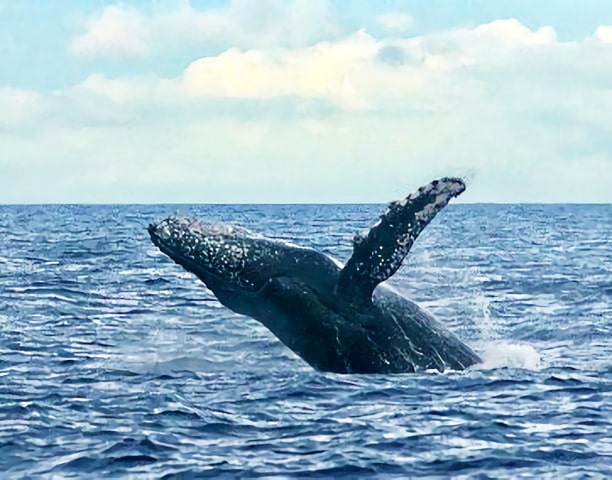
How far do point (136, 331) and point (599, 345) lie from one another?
713 cm

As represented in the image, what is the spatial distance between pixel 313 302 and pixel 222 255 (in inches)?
45.6

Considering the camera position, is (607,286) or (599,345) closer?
(599,345)

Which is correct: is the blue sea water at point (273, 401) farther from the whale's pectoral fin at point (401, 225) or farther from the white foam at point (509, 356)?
the whale's pectoral fin at point (401, 225)

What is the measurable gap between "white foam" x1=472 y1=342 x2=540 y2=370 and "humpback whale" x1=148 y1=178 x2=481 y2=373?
0.73m

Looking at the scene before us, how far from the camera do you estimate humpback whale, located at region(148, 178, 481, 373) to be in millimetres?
12875

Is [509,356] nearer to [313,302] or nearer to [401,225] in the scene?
[313,302]

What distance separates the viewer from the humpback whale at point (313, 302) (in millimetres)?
12875

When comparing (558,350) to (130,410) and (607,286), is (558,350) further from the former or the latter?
(607,286)

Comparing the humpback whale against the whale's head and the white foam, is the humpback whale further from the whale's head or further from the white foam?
the white foam

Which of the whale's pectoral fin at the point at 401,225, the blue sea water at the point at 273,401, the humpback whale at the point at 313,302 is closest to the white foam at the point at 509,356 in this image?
the blue sea water at the point at 273,401

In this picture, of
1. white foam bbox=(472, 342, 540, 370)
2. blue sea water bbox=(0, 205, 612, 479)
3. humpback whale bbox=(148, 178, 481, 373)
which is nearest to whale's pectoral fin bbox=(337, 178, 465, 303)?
humpback whale bbox=(148, 178, 481, 373)

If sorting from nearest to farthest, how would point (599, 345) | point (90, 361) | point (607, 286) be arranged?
point (90, 361) < point (599, 345) < point (607, 286)

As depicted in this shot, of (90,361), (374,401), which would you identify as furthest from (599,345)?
(90,361)

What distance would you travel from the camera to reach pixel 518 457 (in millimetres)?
9906
